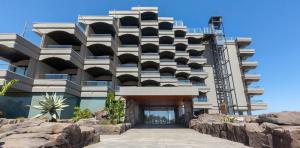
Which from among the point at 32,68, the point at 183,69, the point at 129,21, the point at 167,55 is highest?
the point at 129,21

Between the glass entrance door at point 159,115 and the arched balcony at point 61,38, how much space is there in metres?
24.2

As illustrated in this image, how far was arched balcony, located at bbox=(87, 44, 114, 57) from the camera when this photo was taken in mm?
31578

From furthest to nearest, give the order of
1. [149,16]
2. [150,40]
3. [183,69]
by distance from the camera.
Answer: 1. [149,16]
2. [183,69]
3. [150,40]

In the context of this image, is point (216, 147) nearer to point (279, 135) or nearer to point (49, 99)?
point (279, 135)

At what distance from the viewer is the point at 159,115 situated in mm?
42750

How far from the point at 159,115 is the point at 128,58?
16.7 metres

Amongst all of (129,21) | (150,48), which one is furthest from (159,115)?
(129,21)

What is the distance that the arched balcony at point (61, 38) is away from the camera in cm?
2667

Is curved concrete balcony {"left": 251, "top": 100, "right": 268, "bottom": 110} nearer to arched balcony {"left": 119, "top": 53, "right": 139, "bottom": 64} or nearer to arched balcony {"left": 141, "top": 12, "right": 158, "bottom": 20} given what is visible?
arched balcony {"left": 119, "top": 53, "right": 139, "bottom": 64}

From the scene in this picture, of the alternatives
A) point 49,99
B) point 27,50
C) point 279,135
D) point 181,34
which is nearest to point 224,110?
point 181,34

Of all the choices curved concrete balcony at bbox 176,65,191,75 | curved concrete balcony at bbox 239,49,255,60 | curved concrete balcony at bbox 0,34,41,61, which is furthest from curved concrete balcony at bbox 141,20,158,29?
curved concrete balcony at bbox 239,49,255,60

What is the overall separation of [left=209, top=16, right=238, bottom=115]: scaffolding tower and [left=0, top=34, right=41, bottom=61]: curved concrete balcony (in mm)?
38369

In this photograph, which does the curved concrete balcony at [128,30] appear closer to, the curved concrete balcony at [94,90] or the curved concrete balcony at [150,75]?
the curved concrete balcony at [150,75]

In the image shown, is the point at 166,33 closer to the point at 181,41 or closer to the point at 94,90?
the point at 181,41
